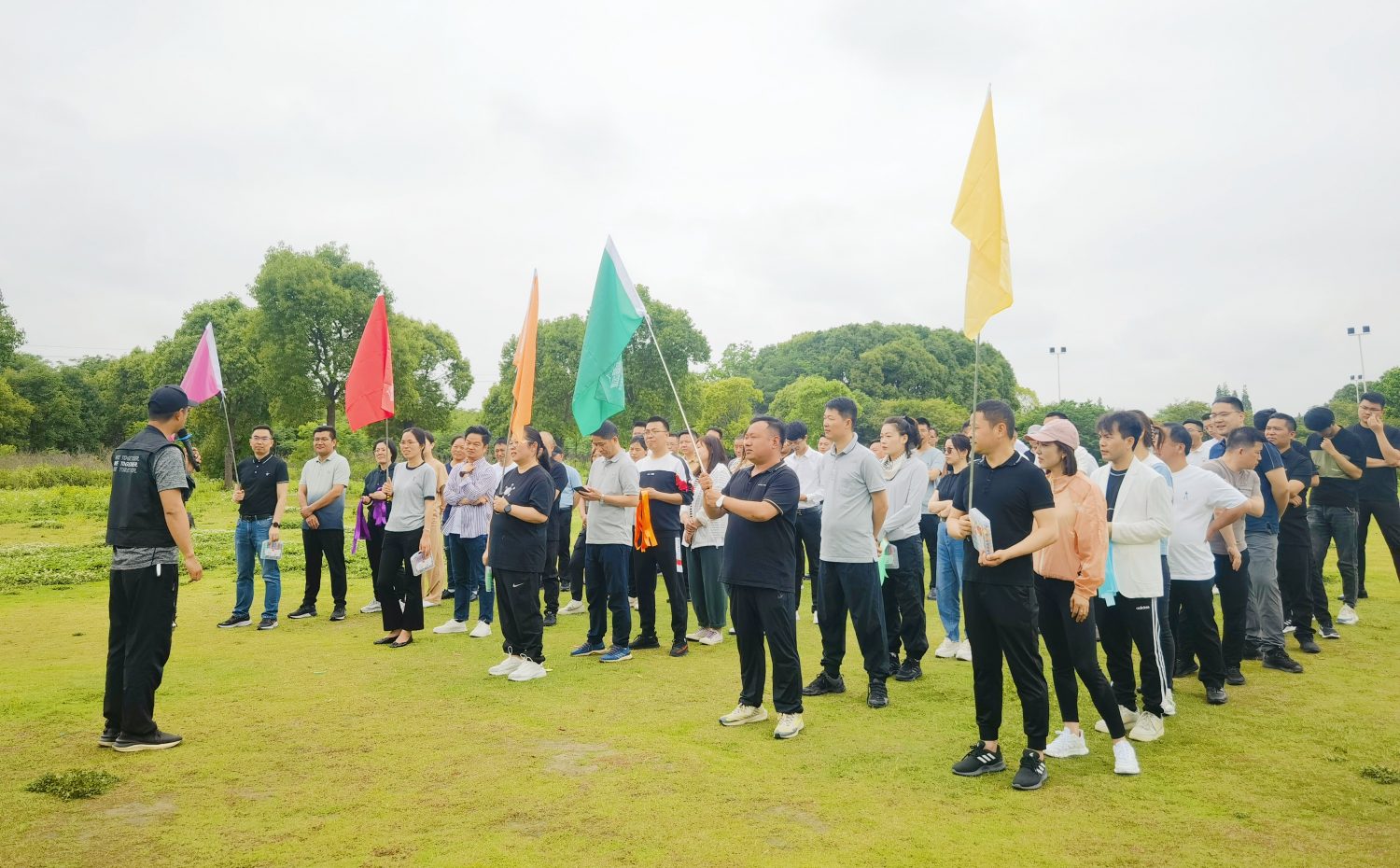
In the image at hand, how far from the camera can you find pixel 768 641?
564 centimetres

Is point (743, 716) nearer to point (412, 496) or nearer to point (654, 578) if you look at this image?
point (654, 578)

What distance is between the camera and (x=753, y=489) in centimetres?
584

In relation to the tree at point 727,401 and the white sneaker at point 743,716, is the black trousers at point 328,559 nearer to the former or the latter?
the white sneaker at point 743,716

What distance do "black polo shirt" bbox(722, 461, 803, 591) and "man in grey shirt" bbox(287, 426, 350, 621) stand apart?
5909 millimetres

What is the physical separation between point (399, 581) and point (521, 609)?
7.19 ft

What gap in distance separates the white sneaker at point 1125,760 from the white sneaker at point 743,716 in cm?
226

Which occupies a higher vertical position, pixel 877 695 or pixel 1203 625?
pixel 1203 625

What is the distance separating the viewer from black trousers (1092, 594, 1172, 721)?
547 centimetres

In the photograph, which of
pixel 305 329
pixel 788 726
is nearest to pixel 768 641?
pixel 788 726

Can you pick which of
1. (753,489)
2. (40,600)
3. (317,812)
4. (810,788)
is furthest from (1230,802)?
(40,600)

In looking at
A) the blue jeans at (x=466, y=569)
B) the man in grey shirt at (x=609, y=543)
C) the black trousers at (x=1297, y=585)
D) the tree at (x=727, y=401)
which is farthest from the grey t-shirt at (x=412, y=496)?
the tree at (x=727, y=401)

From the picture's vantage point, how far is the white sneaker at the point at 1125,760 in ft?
15.8

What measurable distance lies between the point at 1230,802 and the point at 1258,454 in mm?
3556

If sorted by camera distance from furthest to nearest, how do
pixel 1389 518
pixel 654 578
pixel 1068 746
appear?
pixel 1389 518 < pixel 654 578 < pixel 1068 746
